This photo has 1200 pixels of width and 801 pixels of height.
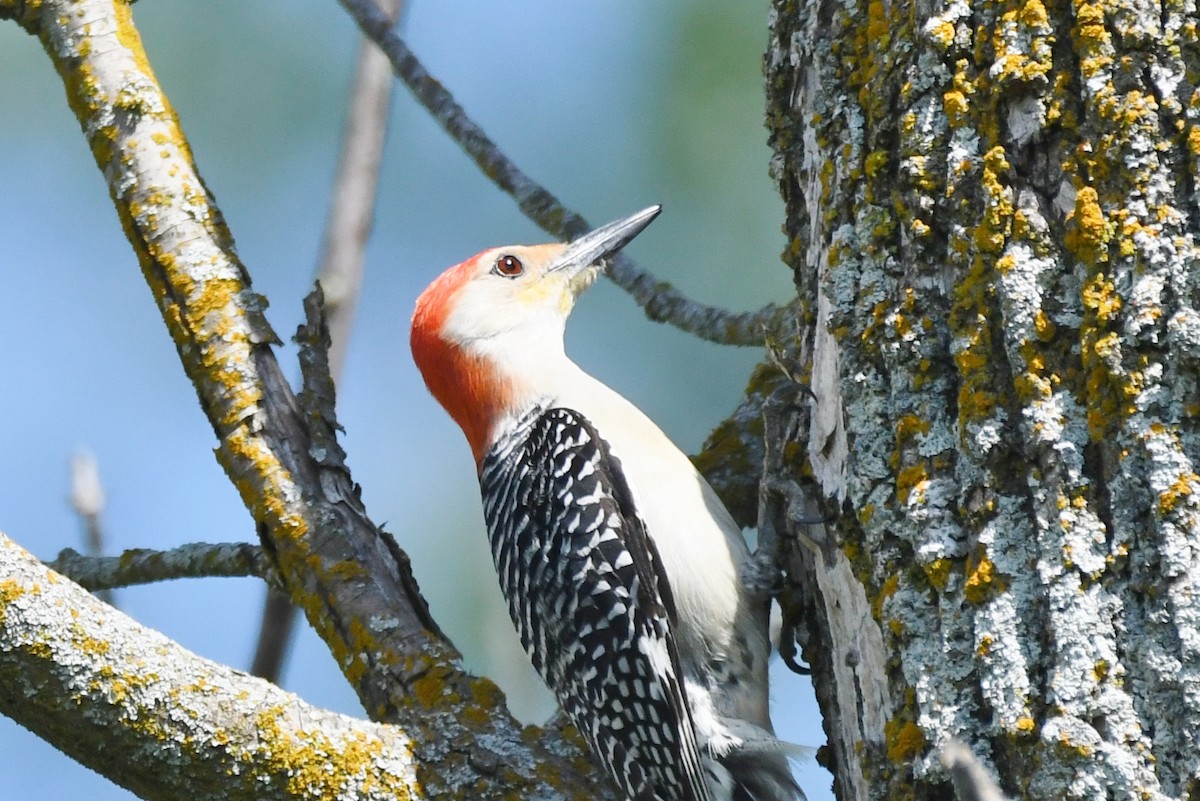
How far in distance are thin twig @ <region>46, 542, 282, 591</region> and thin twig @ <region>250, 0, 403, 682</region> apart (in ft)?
0.51

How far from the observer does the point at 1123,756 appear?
2.14 m

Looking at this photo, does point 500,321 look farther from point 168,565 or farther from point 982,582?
point 982,582

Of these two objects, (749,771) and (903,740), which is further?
(749,771)

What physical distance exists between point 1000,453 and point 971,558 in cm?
20

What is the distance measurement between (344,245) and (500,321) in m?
1.01

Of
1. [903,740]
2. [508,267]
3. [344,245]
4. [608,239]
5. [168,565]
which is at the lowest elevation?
[903,740]

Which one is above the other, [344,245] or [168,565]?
[344,245]

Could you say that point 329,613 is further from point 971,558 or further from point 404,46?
point 404,46

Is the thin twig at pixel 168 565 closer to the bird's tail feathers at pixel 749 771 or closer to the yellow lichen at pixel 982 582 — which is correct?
the bird's tail feathers at pixel 749 771

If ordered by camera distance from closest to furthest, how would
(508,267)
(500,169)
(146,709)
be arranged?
(146,709), (500,169), (508,267)

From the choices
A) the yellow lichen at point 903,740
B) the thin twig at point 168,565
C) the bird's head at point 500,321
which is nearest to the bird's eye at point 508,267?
the bird's head at point 500,321

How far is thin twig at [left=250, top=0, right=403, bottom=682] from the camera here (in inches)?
161

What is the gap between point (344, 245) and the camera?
13.4 feet

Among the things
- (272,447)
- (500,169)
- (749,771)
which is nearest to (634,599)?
(749,771)
